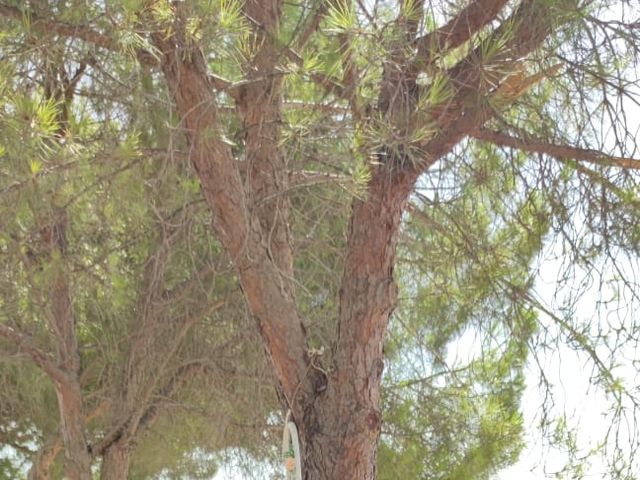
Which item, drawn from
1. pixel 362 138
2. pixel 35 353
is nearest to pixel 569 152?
pixel 362 138

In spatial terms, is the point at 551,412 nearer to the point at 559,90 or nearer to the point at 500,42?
the point at 559,90

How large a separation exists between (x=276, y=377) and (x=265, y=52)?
1.04m

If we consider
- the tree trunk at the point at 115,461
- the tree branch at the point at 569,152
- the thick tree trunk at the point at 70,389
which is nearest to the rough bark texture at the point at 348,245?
the tree branch at the point at 569,152

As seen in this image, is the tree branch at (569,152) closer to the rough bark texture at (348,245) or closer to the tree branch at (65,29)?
the rough bark texture at (348,245)

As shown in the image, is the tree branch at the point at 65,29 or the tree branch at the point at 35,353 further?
the tree branch at the point at 35,353

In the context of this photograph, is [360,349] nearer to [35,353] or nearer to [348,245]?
[348,245]

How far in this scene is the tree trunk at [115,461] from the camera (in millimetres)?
5457

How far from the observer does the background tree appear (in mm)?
3146

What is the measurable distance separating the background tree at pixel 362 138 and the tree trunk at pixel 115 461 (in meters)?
1.46

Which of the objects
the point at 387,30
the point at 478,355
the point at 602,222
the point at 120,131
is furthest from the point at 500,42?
the point at 478,355

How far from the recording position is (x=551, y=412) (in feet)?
12.8

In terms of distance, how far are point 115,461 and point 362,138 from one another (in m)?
2.88

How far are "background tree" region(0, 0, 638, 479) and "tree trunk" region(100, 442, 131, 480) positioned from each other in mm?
1455

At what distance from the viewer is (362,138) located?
3.18 meters
